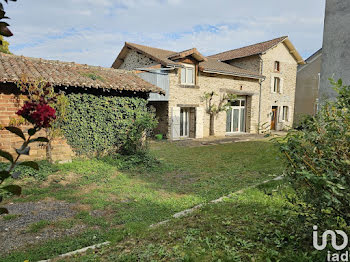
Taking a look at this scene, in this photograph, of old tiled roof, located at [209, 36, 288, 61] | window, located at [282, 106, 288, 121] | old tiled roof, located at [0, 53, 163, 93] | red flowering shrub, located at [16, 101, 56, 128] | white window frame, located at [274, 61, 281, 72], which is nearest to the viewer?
red flowering shrub, located at [16, 101, 56, 128]

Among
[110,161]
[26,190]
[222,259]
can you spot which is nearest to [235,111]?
[110,161]

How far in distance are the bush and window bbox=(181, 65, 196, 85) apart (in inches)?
510

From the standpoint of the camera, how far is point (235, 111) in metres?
18.8

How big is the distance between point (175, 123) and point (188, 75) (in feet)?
10.8

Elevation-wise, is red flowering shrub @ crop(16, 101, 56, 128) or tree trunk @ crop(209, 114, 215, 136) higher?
red flowering shrub @ crop(16, 101, 56, 128)

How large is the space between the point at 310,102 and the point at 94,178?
2171 cm

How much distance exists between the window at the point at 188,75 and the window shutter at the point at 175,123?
1.94 meters

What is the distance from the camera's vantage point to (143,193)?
5879 mm

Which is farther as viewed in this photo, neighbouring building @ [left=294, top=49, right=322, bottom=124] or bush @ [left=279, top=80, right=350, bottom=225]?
neighbouring building @ [left=294, top=49, right=322, bottom=124]

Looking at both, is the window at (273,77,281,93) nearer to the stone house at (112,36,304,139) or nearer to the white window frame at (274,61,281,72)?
the stone house at (112,36,304,139)

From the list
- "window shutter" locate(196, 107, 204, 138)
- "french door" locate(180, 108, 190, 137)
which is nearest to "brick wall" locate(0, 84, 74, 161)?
"french door" locate(180, 108, 190, 137)

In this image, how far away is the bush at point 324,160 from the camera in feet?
7.34

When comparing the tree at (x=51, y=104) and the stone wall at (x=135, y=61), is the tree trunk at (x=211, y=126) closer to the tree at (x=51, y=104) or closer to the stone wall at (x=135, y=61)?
the stone wall at (x=135, y=61)

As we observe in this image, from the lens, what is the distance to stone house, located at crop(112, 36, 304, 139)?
14.8m
